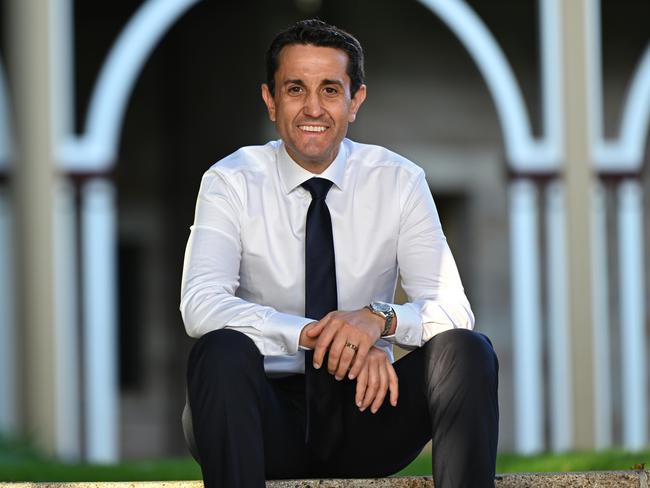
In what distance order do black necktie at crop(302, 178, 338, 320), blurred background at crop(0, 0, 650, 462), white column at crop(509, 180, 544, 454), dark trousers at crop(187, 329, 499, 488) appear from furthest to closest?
1. white column at crop(509, 180, 544, 454)
2. blurred background at crop(0, 0, 650, 462)
3. black necktie at crop(302, 178, 338, 320)
4. dark trousers at crop(187, 329, 499, 488)

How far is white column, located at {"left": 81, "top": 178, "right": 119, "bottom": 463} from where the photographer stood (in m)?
6.48

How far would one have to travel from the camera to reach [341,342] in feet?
7.36

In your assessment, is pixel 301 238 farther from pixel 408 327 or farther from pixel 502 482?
pixel 502 482

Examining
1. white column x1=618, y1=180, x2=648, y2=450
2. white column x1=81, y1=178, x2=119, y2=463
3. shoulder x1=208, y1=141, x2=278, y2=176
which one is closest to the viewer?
shoulder x1=208, y1=141, x2=278, y2=176

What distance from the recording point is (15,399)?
6141 millimetres

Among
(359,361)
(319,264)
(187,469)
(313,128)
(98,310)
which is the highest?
(313,128)

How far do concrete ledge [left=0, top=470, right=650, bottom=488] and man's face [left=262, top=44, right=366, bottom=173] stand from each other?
0.65m

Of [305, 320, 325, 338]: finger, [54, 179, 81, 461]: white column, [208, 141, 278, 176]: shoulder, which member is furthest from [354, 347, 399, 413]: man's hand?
[54, 179, 81, 461]: white column

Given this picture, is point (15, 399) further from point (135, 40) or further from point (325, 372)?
point (325, 372)

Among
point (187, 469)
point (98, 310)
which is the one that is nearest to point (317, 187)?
point (187, 469)

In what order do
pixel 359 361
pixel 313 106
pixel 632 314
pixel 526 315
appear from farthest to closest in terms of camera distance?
pixel 632 314, pixel 526 315, pixel 313 106, pixel 359 361

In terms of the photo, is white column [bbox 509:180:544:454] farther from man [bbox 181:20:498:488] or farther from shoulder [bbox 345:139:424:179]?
man [bbox 181:20:498:488]

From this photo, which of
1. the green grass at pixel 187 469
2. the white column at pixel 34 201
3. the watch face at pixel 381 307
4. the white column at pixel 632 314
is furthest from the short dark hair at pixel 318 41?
the white column at pixel 632 314

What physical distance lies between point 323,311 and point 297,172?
0.98ft
